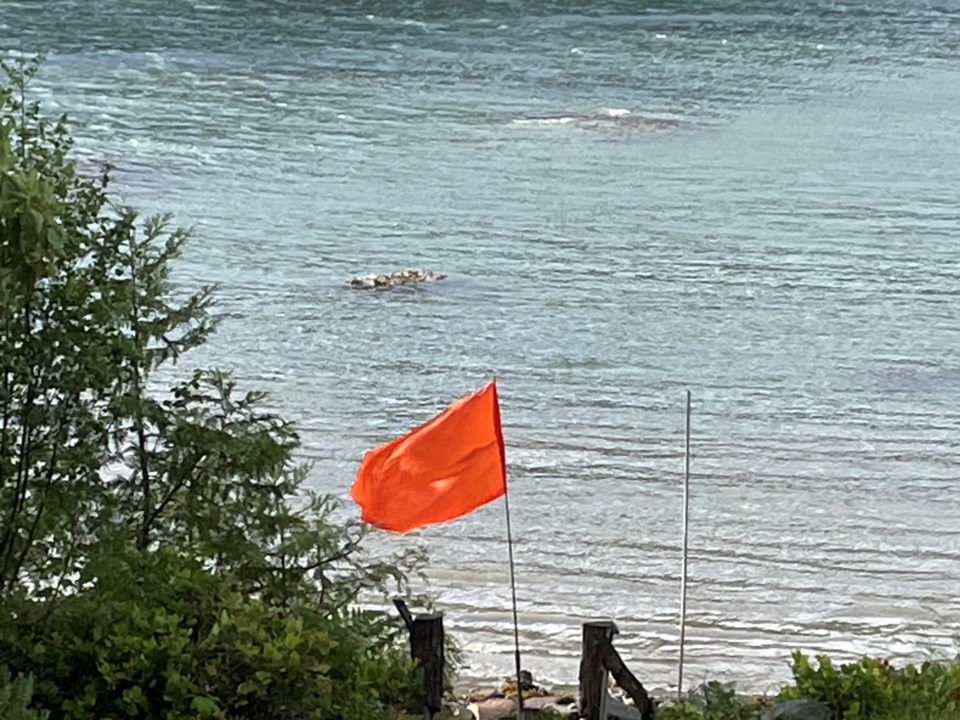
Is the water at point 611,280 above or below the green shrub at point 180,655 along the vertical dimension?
above

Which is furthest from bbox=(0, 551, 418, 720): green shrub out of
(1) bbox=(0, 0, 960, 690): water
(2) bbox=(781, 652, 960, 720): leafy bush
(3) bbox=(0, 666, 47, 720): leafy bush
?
(1) bbox=(0, 0, 960, 690): water

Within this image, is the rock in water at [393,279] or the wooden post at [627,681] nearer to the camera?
the wooden post at [627,681]

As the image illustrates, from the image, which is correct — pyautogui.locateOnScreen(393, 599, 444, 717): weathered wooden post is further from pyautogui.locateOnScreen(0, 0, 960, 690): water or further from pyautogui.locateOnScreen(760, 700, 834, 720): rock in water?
pyautogui.locateOnScreen(0, 0, 960, 690): water

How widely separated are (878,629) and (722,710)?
1.57 metres

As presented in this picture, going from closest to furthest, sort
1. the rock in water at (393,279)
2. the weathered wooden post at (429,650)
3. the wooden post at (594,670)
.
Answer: the weathered wooden post at (429,650) < the wooden post at (594,670) < the rock in water at (393,279)

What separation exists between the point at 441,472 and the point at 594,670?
76 centimetres

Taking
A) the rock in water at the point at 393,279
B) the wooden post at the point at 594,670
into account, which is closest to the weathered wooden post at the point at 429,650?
the wooden post at the point at 594,670

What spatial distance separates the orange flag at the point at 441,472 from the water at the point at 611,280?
1.46 m

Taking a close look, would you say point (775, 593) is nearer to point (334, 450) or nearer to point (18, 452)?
point (334, 450)

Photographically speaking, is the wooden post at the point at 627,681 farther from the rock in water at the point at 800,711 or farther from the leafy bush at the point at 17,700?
the leafy bush at the point at 17,700

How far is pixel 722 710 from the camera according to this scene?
18.2 ft

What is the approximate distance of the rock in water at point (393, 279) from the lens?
11812 mm

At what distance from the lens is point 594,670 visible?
5.28 metres

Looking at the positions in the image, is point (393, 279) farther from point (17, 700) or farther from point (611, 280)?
point (17, 700)
